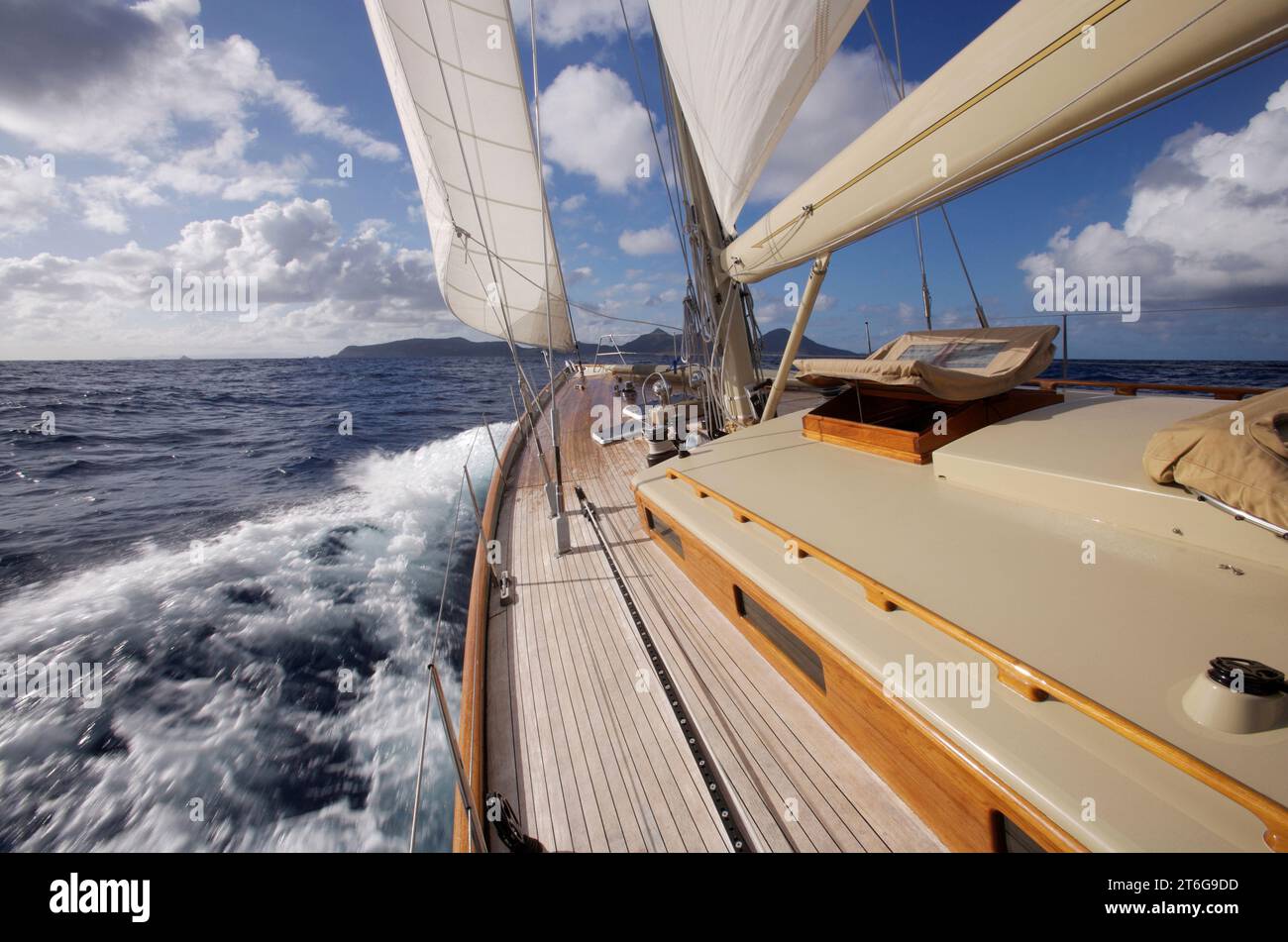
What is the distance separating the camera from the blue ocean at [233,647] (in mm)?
3586

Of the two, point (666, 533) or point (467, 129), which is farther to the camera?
point (467, 129)

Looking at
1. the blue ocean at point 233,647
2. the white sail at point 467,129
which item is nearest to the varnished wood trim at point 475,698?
the blue ocean at point 233,647

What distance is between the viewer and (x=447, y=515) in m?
8.84

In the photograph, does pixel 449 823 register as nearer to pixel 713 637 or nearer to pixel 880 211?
pixel 713 637

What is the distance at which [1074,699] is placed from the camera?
1.52m

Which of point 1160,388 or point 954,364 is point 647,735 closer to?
point 954,364

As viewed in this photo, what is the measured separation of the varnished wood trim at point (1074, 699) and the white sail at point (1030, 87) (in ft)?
7.25

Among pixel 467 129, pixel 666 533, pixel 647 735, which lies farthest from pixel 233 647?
pixel 467 129

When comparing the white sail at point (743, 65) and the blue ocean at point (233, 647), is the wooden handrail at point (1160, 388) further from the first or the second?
the blue ocean at point (233, 647)

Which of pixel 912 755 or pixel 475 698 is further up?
pixel 912 755

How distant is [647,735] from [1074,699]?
2.03 metres
